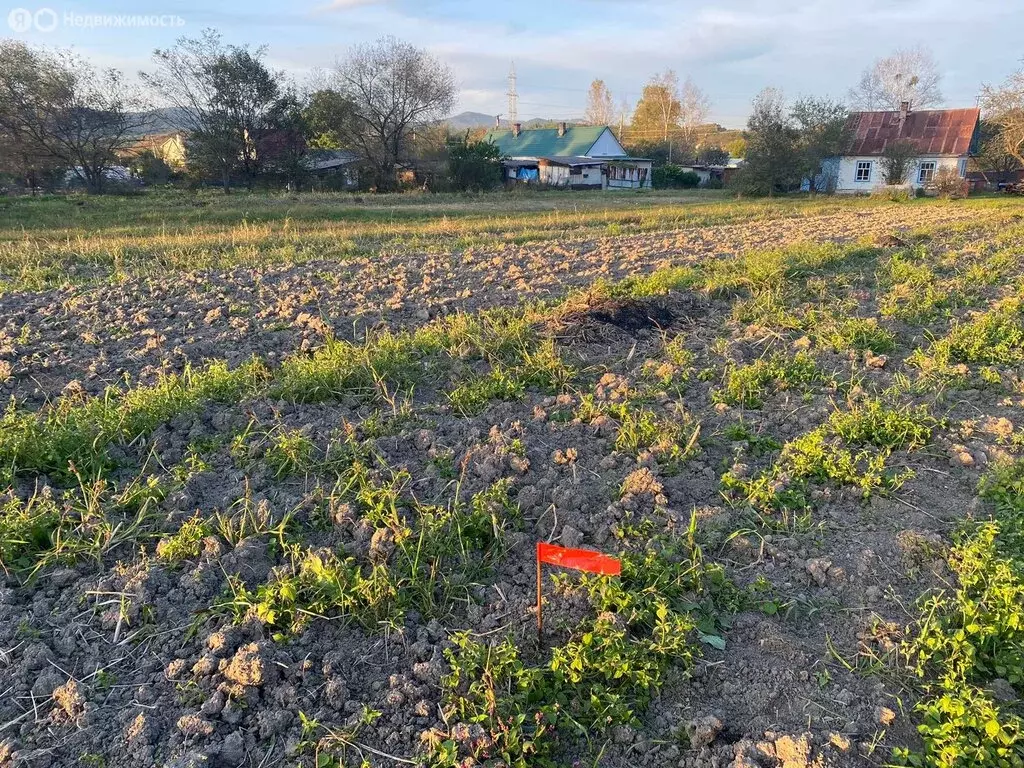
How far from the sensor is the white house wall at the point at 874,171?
3547cm

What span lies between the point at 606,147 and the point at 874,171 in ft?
60.4

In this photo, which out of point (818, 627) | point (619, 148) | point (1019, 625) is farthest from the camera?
point (619, 148)

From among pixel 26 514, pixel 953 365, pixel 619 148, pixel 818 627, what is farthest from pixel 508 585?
pixel 619 148

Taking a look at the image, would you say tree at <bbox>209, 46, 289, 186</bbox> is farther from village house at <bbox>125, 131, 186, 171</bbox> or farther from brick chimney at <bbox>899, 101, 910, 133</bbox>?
brick chimney at <bbox>899, 101, 910, 133</bbox>

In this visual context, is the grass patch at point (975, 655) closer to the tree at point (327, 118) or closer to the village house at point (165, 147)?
the tree at point (327, 118)

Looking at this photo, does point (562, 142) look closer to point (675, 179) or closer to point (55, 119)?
point (675, 179)

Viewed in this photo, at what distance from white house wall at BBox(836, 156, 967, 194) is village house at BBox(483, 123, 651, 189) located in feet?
43.2

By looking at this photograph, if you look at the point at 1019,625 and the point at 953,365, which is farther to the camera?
the point at 953,365

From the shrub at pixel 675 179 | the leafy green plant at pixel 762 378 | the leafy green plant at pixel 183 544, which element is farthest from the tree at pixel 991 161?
the leafy green plant at pixel 183 544

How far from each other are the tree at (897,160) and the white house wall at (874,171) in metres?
0.25

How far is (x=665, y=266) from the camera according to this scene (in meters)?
9.34

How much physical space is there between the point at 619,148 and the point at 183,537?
50500 millimetres

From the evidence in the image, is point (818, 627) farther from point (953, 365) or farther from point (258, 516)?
point (953, 365)

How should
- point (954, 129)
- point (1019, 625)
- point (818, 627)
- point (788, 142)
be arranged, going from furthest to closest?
point (954, 129), point (788, 142), point (818, 627), point (1019, 625)
